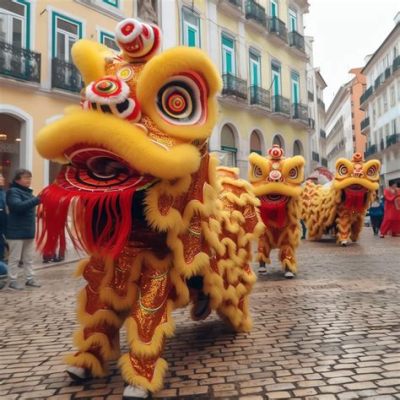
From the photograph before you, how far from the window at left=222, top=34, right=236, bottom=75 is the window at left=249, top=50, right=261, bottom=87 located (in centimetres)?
147

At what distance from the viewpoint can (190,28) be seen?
693 inches

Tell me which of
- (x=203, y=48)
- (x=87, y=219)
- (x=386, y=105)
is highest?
(x=386, y=105)

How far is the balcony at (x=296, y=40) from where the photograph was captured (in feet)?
80.8

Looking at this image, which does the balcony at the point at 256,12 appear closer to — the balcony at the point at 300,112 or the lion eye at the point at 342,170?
the balcony at the point at 300,112

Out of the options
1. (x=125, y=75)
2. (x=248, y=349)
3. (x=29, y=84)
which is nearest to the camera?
(x=125, y=75)

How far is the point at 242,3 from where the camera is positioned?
20594 millimetres

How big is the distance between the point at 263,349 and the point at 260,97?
1869 centimetres

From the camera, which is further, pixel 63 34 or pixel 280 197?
pixel 63 34

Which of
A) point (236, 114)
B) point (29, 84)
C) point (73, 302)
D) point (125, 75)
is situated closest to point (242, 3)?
point (236, 114)

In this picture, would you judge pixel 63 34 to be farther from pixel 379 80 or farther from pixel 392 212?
pixel 379 80

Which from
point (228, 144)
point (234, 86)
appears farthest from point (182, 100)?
point (234, 86)

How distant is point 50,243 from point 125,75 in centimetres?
108

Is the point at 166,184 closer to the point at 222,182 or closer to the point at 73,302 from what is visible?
the point at 222,182


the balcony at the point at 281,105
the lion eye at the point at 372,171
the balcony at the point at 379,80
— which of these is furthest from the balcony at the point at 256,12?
the balcony at the point at 379,80
